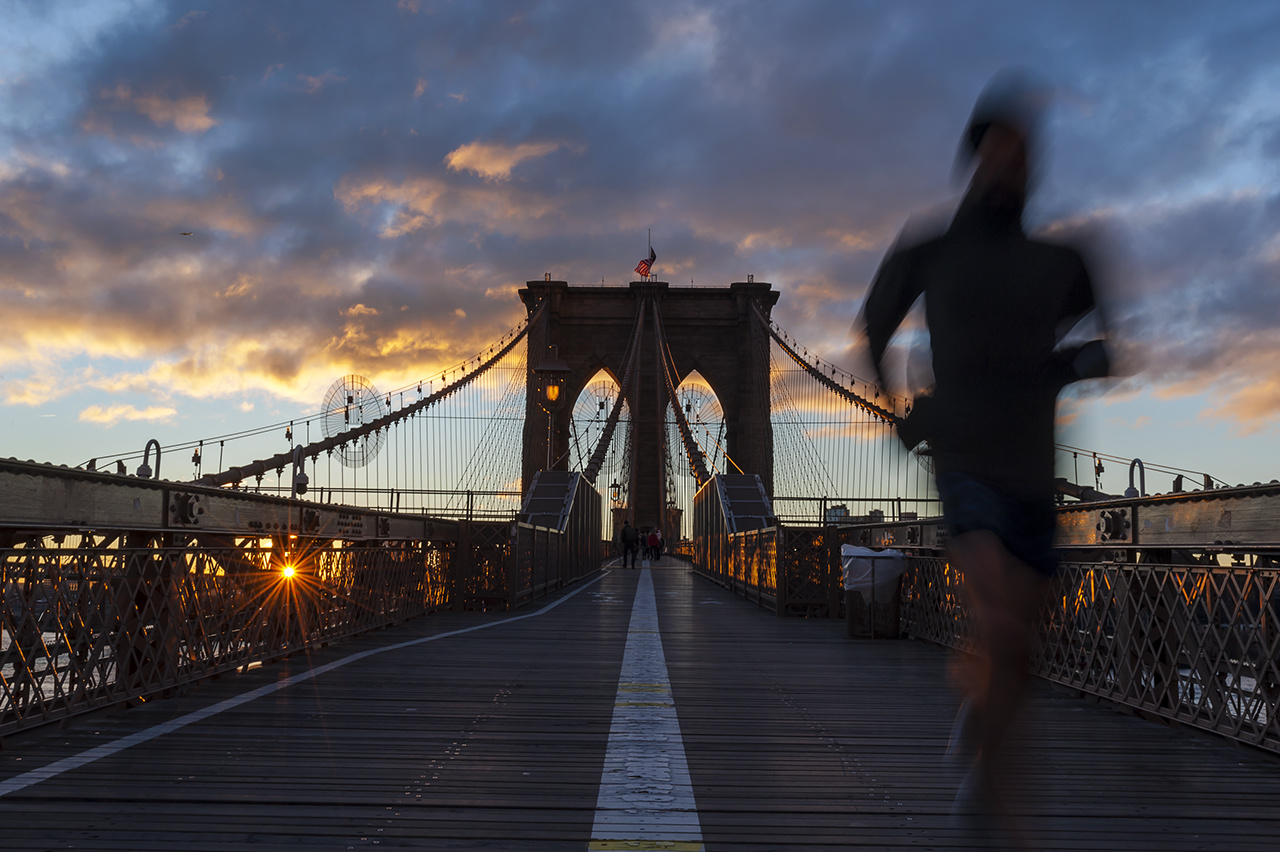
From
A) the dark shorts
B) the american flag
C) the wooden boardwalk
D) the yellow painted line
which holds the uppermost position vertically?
the american flag

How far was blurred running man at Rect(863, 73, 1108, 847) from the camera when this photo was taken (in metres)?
2.03

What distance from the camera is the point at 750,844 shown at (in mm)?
2506

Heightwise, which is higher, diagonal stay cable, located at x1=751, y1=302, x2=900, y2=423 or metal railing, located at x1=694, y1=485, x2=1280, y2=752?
diagonal stay cable, located at x1=751, y1=302, x2=900, y2=423

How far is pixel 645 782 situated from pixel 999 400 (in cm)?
173

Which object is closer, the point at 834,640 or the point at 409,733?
the point at 409,733

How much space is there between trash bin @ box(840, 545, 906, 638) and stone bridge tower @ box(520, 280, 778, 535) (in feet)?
141

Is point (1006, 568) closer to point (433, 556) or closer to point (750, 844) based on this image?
point (750, 844)

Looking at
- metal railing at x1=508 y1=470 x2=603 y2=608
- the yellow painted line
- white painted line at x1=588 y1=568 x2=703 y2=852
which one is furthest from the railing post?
the yellow painted line

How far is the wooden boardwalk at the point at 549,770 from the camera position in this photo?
2.58m

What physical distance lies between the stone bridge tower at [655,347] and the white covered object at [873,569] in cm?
4318

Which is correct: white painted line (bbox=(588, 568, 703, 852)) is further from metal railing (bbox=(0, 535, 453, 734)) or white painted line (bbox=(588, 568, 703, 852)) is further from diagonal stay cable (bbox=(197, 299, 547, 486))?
diagonal stay cable (bbox=(197, 299, 547, 486))

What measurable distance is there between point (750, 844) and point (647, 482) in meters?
54.0

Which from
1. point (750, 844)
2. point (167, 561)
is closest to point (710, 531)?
point (167, 561)

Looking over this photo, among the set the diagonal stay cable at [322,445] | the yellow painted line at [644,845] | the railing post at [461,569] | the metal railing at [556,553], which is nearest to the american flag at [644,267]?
the diagonal stay cable at [322,445]
